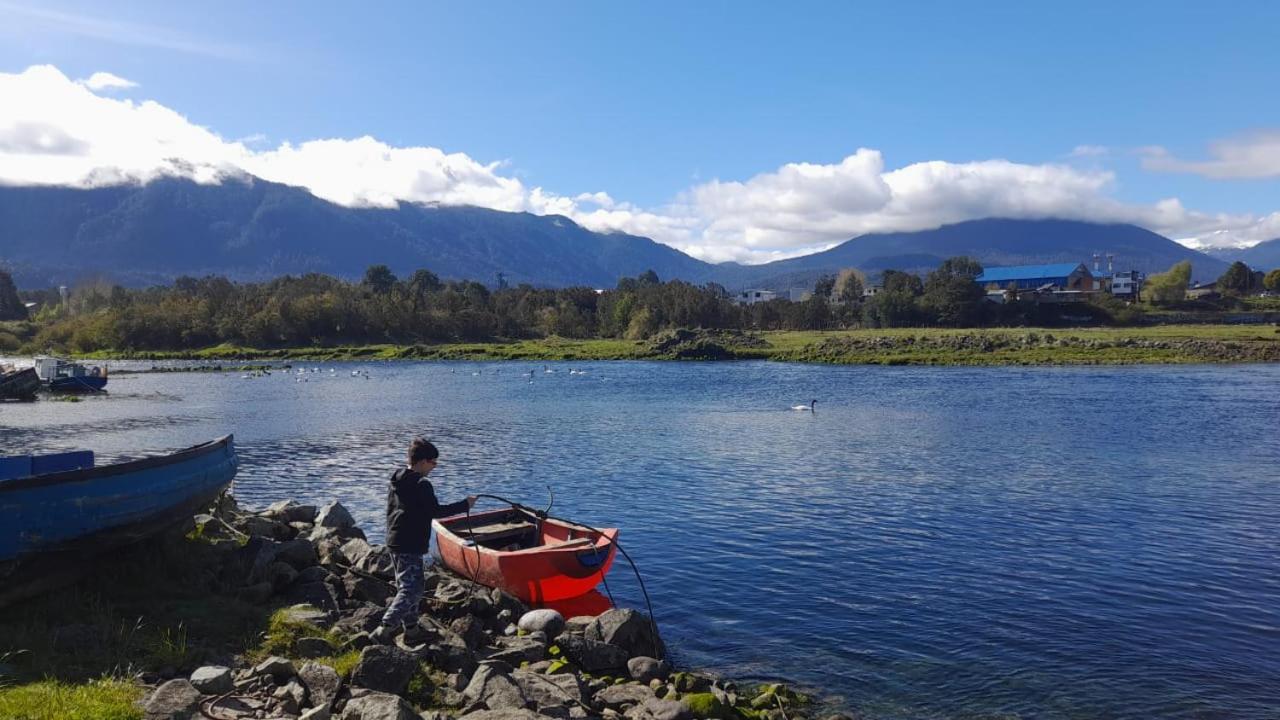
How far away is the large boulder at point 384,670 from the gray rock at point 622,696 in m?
2.91

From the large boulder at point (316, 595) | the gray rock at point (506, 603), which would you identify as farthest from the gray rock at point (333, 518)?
the gray rock at point (506, 603)

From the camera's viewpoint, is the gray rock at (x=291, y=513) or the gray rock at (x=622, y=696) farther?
the gray rock at (x=291, y=513)

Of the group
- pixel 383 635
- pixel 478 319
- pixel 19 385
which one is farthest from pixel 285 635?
pixel 478 319

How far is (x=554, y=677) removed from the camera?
13.4 metres

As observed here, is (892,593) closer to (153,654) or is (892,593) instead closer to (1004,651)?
(1004,651)

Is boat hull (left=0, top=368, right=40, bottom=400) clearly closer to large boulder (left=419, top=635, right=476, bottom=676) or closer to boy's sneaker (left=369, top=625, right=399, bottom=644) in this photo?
boy's sneaker (left=369, top=625, right=399, bottom=644)

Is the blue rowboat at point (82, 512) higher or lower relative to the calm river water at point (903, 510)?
higher

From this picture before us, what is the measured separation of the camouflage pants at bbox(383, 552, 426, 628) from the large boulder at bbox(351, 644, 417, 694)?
6.60ft

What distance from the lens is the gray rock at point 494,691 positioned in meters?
11.9

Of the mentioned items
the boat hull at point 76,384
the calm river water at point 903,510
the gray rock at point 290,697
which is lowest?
the calm river water at point 903,510

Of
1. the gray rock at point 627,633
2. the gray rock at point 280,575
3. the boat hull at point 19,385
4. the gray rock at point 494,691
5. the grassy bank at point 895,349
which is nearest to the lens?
the gray rock at point 494,691

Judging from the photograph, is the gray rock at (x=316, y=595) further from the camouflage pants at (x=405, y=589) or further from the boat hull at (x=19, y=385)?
the boat hull at (x=19, y=385)

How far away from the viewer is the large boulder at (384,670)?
39.5ft

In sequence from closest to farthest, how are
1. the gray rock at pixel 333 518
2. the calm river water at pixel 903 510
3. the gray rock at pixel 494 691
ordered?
the gray rock at pixel 494 691 → the calm river water at pixel 903 510 → the gray rock at pixel 333 518
